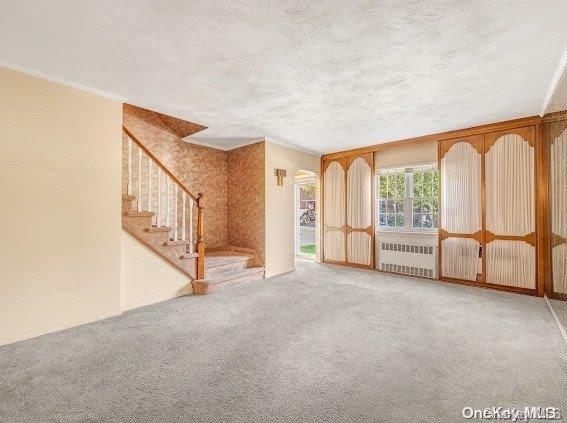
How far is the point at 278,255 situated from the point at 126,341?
332cm

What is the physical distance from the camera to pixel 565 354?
2.41 m

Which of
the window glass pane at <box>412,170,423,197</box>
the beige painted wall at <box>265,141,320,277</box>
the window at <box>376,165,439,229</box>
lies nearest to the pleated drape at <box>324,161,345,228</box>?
the window at <box>376,165,439,229</box>

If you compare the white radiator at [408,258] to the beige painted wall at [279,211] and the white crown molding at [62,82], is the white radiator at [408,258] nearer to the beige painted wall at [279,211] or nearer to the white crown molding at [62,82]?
the beige painted wall at [279,211]

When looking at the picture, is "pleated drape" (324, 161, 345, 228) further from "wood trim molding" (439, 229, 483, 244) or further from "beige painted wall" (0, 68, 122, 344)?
"beige painted wall" (0, 68, 122, 344)

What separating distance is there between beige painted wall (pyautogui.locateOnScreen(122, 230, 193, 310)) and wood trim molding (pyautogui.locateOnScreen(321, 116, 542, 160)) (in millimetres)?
4647

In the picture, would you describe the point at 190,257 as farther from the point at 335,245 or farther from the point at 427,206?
the point at 427,206

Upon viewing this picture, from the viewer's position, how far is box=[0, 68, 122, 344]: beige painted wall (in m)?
2.67

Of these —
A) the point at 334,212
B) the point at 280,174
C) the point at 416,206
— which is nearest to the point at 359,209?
the point at 334,212

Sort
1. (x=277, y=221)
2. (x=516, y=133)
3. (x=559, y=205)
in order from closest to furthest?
(x=559, y=205) < (x=516, y=133) < (x=277, y=221)

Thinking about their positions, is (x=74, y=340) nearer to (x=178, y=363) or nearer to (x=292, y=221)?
(x=178, y=363)

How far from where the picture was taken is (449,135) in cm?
498

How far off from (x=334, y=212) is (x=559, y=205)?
4.02 meters

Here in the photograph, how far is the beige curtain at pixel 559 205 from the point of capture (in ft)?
10.7


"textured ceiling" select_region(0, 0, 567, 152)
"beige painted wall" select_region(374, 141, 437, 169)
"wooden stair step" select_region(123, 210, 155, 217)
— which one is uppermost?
"textured ceiling" select_region(0, 0, 567, 152)
